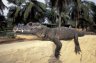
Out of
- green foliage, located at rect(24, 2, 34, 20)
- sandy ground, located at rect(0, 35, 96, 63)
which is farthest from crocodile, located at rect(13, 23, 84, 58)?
green foliage, located at rect(24, 2, 34, 20)

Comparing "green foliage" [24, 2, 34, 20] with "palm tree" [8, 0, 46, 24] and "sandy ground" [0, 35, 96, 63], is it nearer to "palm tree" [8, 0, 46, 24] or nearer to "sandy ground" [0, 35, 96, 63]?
"palm tree" [8, 0, 46, 24]

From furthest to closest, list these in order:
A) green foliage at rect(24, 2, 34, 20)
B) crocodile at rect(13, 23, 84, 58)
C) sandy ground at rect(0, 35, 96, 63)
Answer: green foliage at rect(24, 2, 34, 20)
crocodile at rect(13, 23, 84, 58)
sandy ground at rect(0, 35, 96, 63)

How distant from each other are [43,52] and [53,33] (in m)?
0.46

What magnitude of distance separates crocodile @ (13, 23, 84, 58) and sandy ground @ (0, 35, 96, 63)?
0.10 meters

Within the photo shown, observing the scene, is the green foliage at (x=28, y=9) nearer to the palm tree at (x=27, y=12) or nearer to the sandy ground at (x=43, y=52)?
the palm tree at (x=27, y=12)

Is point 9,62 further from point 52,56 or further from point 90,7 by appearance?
point 90,7

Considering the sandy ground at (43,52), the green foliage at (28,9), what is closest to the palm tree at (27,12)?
the green foliage at (28,9)

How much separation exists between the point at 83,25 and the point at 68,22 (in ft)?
7.72

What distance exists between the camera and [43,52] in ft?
17.3

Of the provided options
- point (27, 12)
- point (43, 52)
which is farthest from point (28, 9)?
point (43, 52)

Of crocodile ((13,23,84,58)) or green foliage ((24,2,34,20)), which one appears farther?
green foliage ((24,2,34,20))

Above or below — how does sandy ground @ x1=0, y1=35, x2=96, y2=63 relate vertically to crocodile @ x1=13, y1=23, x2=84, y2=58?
below

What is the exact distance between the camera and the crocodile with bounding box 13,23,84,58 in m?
5.19

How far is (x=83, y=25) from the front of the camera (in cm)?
3809
